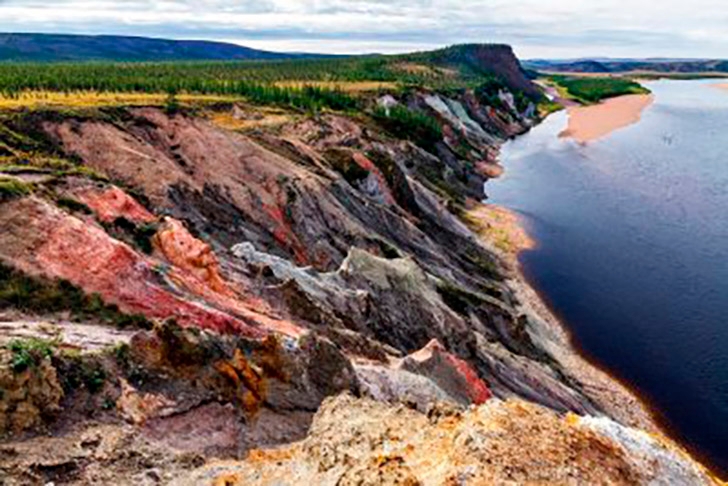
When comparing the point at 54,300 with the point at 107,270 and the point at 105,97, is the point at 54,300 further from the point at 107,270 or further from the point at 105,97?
the point at 105,97

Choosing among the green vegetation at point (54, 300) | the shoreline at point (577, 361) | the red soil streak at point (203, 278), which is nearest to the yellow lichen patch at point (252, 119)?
the shoreline at point (577, 361)

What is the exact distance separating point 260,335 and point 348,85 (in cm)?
14137

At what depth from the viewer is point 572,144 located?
164 m

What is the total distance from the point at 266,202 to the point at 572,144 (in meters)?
128

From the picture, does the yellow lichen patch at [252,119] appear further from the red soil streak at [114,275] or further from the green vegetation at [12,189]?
the red soil streak at [114,275]

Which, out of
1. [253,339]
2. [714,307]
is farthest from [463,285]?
[253,339]

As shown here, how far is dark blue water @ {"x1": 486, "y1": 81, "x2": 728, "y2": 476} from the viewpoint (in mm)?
53125

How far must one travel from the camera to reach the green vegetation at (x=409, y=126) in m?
114

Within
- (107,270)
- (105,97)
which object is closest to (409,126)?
(105,97)

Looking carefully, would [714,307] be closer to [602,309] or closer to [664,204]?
[602,309]

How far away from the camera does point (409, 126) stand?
386 feet

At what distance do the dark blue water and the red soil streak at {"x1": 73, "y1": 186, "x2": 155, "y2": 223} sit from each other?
135 ft

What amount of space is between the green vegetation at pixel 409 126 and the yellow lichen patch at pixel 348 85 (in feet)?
74.1

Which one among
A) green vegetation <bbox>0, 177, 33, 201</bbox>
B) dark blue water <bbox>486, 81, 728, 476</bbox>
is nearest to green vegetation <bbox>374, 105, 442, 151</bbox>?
dark blue water <bbox>486, 81, 728, 476</bbox>
